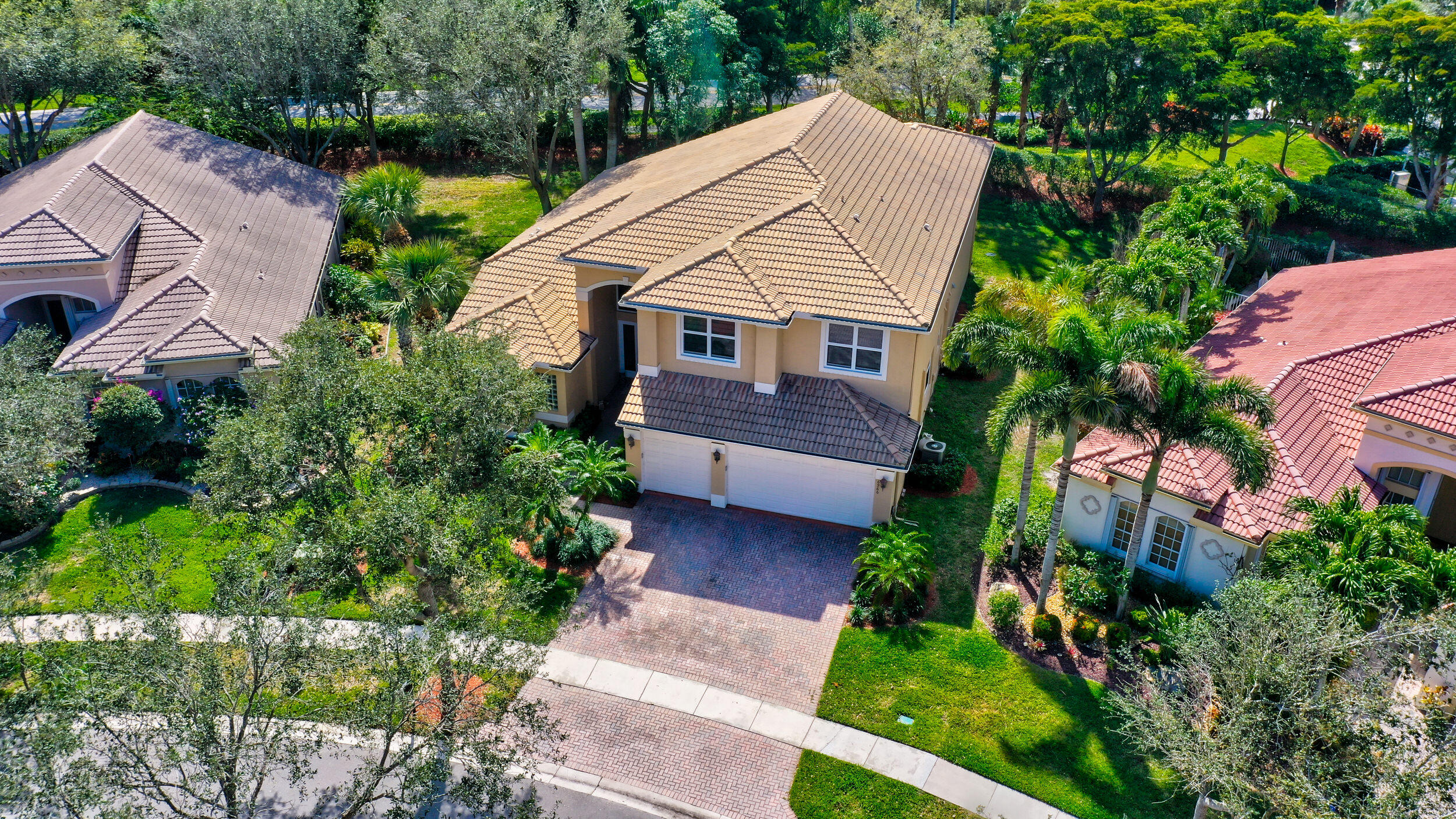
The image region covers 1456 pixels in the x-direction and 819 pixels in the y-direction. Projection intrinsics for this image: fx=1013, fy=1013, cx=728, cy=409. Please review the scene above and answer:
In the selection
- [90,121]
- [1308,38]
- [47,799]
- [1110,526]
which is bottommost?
[1110,526]

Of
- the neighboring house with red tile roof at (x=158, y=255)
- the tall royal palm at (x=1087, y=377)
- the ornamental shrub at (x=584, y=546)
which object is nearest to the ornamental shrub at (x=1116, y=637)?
the tall royal palm at (x=1087, y=377)

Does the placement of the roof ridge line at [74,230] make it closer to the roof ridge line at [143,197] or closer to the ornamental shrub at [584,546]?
the roof ridge line at [143,197]

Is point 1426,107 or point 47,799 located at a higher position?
point 1426,107

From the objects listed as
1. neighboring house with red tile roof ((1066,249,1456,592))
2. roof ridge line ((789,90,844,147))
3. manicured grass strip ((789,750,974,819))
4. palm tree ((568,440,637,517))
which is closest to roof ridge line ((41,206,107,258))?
palm tree ((568,440,637,517))

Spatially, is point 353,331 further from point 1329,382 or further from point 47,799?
point 1329,382

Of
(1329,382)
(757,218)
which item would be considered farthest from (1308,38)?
(757,218)

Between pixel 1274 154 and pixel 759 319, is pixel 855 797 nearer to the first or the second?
pixel 759 319

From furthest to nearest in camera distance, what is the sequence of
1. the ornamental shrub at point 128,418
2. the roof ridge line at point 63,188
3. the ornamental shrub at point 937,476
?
the roof ridge line at point 63,188
the ornamental shrub at point 937,476
the ornamental shrub at point 128,418
